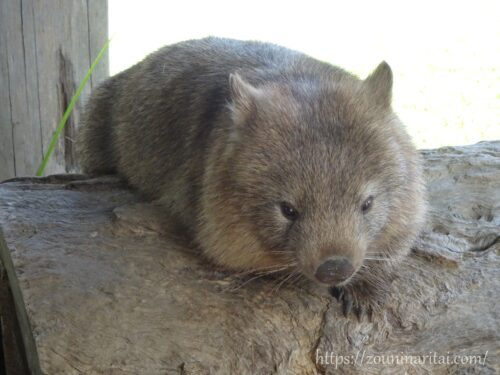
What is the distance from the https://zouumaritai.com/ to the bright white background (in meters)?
5.01

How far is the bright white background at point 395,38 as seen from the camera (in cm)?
856

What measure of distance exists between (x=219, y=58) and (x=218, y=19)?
19.3 ft

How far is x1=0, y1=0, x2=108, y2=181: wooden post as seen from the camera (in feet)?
18.5

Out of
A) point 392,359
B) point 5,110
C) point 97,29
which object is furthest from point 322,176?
point 97,29

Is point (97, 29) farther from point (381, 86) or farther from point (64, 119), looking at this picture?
point (381, 86)

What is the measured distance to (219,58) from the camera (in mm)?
4766

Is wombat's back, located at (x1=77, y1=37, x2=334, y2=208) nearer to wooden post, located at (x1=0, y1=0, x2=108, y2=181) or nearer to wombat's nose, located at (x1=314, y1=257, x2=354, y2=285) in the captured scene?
wooden post, located at (x1=0, y1=0, x2=108, y2=181)

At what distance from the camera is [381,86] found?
3.90 meters

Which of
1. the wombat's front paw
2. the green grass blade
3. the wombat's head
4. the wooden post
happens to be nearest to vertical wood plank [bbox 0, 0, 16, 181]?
the wooden post

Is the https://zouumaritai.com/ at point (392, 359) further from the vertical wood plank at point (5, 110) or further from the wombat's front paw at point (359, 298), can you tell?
the vertical wood plank at point (5, 110)

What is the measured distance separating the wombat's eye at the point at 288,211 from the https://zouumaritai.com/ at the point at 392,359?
2.02 ft

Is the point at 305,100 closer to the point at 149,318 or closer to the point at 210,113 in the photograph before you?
the point at 210,113

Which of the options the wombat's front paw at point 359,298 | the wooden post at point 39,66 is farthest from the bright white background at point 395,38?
the wombat's front paw at point 359,298

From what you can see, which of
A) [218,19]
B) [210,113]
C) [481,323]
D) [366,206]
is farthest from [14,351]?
[218,19]
